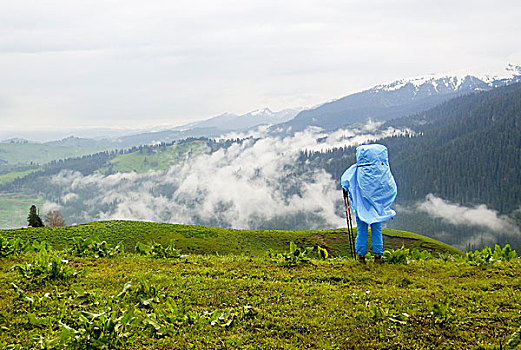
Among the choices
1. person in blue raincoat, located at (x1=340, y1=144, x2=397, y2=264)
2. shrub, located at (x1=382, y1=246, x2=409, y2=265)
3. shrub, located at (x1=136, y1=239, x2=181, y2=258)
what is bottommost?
shrub, located at (x1=382, y1=246, x2=409, y2=265)

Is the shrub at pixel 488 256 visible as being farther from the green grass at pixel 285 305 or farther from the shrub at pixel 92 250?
the shrub at pixel 92 250

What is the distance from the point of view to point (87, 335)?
24.7ft

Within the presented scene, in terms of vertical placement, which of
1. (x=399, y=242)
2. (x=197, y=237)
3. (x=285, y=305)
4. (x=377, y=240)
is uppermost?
(x=377, y=240)

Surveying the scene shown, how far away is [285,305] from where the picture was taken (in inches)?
415

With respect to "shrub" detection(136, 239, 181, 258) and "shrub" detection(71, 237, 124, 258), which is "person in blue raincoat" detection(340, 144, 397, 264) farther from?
"shrub" detection(71, 237, 124, 258)

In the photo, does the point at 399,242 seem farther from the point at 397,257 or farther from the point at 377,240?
the point at 377,240

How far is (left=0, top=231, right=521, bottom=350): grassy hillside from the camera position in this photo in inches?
319

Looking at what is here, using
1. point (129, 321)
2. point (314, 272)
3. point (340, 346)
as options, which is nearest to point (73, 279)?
point (129, 321)

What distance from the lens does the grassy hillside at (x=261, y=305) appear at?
810 centimetres

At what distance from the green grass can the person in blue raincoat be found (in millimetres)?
1100

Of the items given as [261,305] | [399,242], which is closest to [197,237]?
[399,242]

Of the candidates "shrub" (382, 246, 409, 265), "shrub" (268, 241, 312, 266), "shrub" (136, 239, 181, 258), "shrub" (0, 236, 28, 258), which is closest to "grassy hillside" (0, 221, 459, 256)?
"shrub" (0, 236, 28, 258)

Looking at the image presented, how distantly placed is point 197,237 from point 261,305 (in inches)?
1692

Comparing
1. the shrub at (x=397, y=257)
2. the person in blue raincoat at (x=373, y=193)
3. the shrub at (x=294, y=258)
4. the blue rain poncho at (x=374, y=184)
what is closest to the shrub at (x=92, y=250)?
the shrub at (x=294, y=258)
